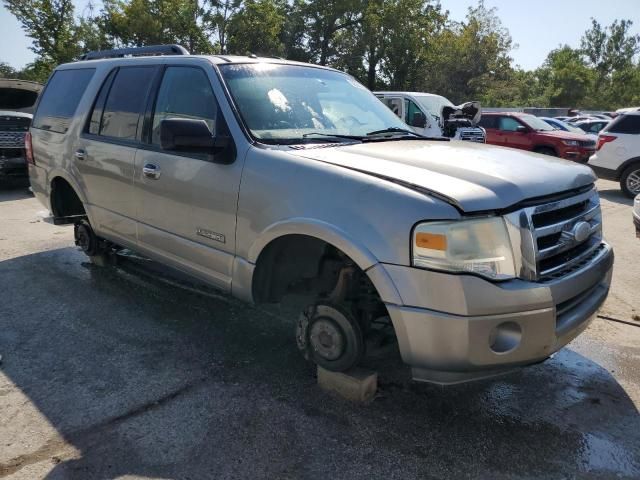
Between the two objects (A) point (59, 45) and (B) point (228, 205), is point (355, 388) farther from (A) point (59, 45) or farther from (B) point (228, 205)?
(A) point (59, 45)

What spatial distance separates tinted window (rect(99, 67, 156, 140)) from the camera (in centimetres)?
402

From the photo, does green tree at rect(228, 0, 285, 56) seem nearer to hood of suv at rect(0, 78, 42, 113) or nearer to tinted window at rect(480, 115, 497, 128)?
tinted window at rect(480, 115, 497, 128)

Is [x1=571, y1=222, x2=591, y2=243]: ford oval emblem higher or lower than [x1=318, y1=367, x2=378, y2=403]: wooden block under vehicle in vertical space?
higher

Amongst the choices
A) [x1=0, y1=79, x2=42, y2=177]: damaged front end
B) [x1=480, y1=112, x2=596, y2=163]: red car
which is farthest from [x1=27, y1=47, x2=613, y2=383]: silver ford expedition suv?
[x1=480, y1=112, x2=596, y2=163]: red car

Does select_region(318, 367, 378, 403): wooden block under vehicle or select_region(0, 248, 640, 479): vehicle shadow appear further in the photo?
select_region(318, 367, 378, 403): wooden block under vehicle

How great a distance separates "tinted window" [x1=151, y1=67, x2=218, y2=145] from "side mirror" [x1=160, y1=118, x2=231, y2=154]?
0.62ft

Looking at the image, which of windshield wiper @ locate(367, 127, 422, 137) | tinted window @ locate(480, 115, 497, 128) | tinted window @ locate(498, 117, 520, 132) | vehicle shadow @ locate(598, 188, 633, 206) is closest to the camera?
windshield wiper @ locate(367, 127, 422, 137)

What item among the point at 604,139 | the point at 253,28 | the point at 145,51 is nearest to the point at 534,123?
the point at 604,139

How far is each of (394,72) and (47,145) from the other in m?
34.7

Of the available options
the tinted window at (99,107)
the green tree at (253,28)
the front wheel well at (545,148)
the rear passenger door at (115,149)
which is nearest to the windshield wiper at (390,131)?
the rear passenger door at (115,149)

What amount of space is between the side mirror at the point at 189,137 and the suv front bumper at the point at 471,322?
4.41 ft

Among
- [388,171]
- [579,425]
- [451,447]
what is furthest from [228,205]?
[579,425]

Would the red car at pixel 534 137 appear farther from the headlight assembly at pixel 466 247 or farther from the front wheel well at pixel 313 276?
the headlight assembly at pixel 466 247

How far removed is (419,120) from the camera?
1150 cm
